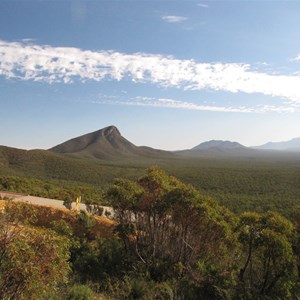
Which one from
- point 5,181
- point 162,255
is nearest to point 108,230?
point 162,255

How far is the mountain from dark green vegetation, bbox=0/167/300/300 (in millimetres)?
125447

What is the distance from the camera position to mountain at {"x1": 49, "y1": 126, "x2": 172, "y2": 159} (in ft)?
498

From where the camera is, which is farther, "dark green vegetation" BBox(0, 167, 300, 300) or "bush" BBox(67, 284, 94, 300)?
"dark green vegetation" BBox(0, 167, 300, 300)

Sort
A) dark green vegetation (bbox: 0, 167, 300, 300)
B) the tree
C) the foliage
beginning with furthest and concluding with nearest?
dark green vegetation (bbox: 0, 167, 300, 300)
the tree
the foliage

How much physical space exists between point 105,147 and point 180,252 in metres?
153

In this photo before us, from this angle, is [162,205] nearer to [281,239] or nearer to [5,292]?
[281,239]

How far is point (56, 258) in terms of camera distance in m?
5.59

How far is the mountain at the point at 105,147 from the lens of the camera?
15188 centimetres

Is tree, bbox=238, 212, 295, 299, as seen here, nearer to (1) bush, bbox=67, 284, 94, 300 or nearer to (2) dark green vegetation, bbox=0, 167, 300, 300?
(2) dark green vegetation, bbox=0, 167, 300, 300

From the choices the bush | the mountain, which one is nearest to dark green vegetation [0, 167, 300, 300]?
the bush

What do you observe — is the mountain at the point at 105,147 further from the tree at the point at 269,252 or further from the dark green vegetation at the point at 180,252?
the tree at the point at 269,252

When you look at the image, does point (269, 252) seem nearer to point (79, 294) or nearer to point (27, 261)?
point (79, 294)

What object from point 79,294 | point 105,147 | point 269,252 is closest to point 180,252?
point 269,252

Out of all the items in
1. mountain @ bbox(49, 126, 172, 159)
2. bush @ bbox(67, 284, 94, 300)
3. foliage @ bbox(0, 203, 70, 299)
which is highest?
mountain @ bbox(49, 126, 172, 159)
